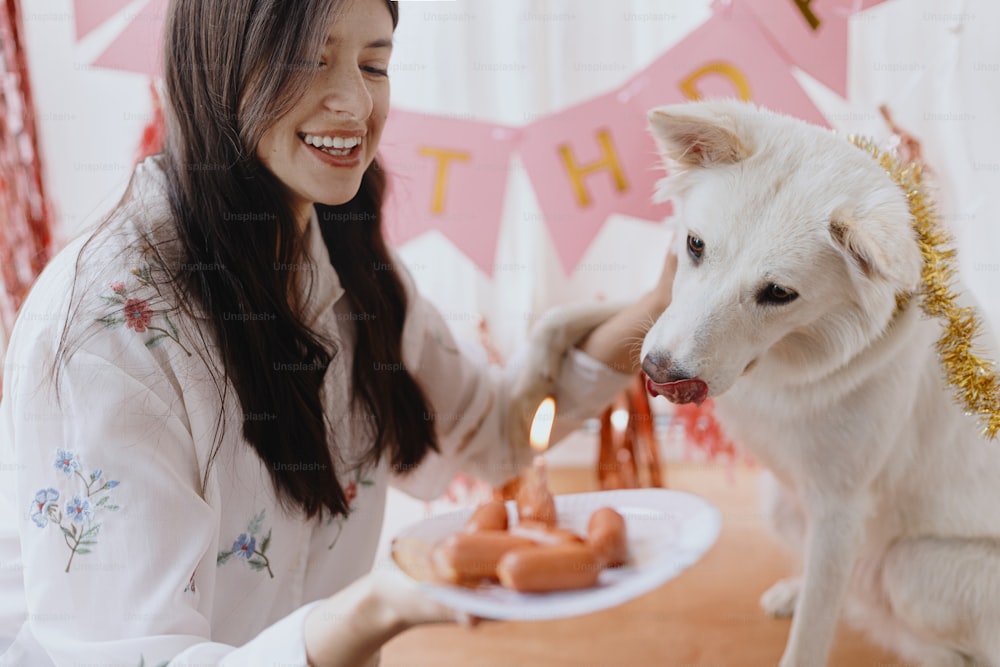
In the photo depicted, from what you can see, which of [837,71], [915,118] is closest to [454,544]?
[837,71]

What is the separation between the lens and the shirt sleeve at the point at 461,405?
3.50 ft

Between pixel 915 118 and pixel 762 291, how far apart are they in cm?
92

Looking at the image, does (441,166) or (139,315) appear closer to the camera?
(139,315)

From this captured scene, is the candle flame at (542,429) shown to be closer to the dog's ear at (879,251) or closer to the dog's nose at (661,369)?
the dog's nose at (661,369)

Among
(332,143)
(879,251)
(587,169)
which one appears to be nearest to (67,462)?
(332,143)

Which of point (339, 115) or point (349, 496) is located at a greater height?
point (339, 115)

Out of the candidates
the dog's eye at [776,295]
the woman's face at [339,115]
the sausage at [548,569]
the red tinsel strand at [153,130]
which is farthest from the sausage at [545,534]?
the red tinsel strand at [153,130]

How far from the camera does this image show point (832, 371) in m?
0.82

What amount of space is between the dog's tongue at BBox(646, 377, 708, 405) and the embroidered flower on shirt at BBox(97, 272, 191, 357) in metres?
0.48

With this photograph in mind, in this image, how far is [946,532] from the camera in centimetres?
87

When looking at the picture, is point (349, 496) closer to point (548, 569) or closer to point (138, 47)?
point (548, 569)

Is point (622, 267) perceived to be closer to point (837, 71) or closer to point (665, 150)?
point (837, 71)

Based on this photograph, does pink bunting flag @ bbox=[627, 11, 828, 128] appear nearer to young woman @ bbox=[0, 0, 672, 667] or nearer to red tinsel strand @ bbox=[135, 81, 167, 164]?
young woman @ bbox=[0, 0, 672, 667]

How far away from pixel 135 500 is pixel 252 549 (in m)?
0.19
